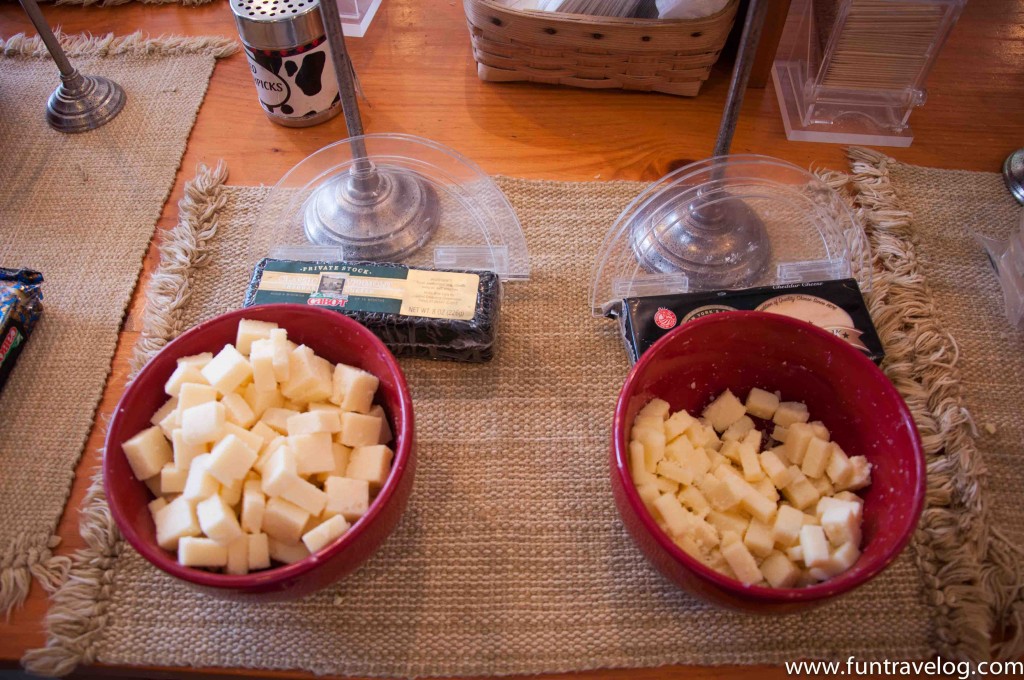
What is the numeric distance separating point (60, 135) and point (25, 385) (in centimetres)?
33

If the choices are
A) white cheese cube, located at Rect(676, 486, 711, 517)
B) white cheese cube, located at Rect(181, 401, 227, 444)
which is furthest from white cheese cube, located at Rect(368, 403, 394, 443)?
white cheese cube, located at Rect(676, 486, 711, 517)

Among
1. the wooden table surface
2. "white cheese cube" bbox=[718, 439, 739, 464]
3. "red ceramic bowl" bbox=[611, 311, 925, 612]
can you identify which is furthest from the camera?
the wooden table surface

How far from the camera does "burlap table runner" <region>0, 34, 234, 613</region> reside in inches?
21.9

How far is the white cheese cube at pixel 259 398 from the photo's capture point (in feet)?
1.63

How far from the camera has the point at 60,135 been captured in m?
0.79

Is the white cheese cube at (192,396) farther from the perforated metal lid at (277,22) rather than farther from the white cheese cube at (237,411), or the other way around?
the perforated metal lid at (277,22)

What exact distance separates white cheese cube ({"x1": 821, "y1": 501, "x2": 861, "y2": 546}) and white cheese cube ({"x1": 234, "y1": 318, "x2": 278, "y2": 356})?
0.40 meters

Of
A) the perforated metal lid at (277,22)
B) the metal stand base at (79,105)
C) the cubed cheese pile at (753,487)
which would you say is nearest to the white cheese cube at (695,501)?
the cubed cheese pile at (753,487)

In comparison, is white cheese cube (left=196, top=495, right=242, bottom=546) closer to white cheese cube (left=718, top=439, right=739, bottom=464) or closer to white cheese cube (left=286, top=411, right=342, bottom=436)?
white cheese cube (left=286, top=411, right=342, bottom=436)

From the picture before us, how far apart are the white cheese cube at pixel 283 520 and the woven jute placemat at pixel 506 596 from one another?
8cm

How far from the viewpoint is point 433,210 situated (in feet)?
2.28

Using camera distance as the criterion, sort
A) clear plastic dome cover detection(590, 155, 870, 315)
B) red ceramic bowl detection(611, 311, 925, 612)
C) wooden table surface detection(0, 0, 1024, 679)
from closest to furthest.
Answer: red ceramic bowl detection(611, 311, 925, 612)
clear plastic dome cover detection(590, 155, 870, 315)
wooden table surface detection(0, 0, 1024, 679)

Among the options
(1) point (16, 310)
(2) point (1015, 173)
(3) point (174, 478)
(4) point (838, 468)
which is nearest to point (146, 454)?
(3) point (174, 478)

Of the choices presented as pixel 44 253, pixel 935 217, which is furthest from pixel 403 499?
pixel 935 217
